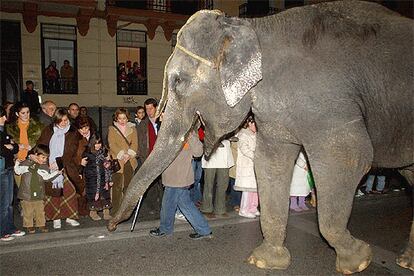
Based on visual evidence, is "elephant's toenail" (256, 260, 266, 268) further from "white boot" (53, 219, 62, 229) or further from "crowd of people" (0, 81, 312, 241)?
"white boot" (53, 219, 62, 229)

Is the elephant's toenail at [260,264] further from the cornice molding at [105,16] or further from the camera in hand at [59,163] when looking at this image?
the cornice molding at [105,16]

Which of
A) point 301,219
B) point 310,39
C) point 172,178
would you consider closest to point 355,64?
point 310,39

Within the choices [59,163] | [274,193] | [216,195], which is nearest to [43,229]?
[59,163]

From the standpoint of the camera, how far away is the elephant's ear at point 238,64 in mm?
3664

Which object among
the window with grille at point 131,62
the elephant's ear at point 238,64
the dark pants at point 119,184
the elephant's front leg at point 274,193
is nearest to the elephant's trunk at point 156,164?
the elephant's ear at point 238,64

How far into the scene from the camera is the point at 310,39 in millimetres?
3686

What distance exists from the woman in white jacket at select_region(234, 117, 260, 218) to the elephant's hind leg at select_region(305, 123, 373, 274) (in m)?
3.10

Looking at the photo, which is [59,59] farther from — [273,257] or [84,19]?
[273,257]

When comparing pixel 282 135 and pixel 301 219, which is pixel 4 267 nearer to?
pixel 282 135

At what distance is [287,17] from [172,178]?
8.87 ft

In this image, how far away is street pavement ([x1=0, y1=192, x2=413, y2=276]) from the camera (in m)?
4.64

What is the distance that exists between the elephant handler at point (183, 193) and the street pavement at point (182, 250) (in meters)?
0.18

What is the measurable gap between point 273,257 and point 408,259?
1.50m

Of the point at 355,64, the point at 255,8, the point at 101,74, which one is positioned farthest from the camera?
the point at 255,8
